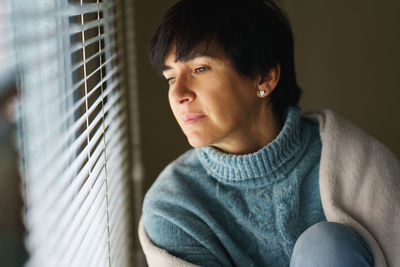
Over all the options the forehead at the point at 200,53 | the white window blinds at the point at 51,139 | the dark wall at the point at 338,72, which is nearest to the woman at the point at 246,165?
the forehead at the point at 200,53

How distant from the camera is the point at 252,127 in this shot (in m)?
1.33

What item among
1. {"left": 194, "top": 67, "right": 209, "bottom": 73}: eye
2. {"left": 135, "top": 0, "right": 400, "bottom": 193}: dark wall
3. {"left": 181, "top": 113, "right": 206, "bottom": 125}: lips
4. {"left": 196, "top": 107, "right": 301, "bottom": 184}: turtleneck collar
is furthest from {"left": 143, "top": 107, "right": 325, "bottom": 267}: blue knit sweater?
{"left": 135, "top": 0, "right": 400, "bottom": 193}: dark wall

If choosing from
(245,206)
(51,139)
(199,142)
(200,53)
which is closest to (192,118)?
(199,142)

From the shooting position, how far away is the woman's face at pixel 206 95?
4.03 feet

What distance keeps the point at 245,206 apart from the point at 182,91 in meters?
0.37

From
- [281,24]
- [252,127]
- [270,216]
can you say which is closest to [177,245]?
[270,216]

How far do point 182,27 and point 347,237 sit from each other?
667mm

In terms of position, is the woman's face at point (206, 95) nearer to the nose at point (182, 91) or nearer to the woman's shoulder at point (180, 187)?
the nose at point (182, 91)

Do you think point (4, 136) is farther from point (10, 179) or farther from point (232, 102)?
point (232, 102)

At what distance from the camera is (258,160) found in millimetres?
1251

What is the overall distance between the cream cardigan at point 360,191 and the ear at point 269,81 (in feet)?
0.66

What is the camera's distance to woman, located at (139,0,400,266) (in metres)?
1.21

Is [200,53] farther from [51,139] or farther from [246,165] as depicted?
[51,139]

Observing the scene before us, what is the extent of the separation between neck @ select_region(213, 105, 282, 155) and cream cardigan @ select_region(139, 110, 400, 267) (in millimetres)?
158
